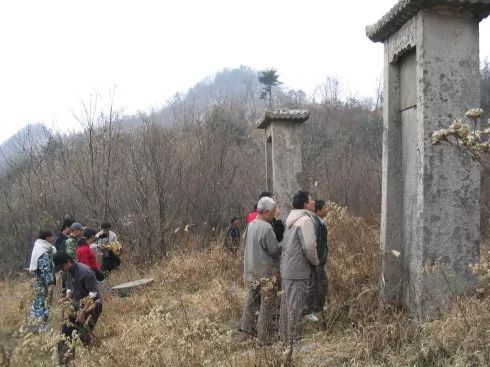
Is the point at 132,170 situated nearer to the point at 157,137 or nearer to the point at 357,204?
the point at 157,137

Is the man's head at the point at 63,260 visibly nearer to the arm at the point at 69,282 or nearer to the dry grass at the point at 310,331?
the arm at the point at 69,282

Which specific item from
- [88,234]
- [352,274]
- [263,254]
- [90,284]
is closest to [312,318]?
[352,274]

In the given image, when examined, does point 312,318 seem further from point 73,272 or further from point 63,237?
point 63,237

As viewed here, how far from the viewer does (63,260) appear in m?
5.17

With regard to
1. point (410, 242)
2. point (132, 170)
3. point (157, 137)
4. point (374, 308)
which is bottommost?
point (374, 308)

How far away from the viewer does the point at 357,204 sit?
42.9 ft

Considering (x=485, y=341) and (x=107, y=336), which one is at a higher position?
(x=485, y=341)

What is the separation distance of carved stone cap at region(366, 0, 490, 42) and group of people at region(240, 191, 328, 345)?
2.17 m

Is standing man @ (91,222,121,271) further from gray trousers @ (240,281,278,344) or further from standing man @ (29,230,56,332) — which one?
gray trousers @ (240,281,278,344)

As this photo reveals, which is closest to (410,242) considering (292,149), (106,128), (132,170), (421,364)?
(421,364)

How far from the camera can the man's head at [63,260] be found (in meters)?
5.11

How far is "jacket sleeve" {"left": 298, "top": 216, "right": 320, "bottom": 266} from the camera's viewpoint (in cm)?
486

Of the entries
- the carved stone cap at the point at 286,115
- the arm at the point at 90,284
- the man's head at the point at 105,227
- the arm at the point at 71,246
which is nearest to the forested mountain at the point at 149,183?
the carved stone cap at the point at 286,115

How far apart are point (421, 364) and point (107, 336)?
14.5 ft
